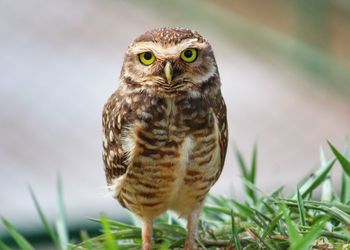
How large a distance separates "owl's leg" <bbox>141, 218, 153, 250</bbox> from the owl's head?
380 mm

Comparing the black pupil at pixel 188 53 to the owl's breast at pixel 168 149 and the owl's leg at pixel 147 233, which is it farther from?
the owl's leg at pixel 147 233

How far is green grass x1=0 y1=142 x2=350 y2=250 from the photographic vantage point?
2051 millimetres

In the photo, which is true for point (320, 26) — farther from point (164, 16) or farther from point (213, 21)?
point (164, 16)

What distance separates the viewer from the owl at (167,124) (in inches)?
97.8

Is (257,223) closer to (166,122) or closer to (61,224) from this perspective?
(166,122)

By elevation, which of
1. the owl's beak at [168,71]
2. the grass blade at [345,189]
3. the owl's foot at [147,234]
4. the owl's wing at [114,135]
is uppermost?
the owl's beak at [168,71]

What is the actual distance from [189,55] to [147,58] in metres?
0.12

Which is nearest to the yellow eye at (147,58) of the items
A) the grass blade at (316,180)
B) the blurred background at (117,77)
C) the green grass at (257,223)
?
the green grass at (257,223)

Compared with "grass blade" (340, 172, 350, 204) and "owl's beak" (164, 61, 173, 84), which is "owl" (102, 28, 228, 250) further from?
"grass blade" (340, 172, 350, 204)

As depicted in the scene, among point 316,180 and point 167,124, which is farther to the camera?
point 167,124

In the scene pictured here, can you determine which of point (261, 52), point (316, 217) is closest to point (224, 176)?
point (261, 52)

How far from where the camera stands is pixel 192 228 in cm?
249

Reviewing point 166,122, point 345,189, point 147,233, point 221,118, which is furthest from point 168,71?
point 345,189

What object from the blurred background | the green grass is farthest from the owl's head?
the blurred background
